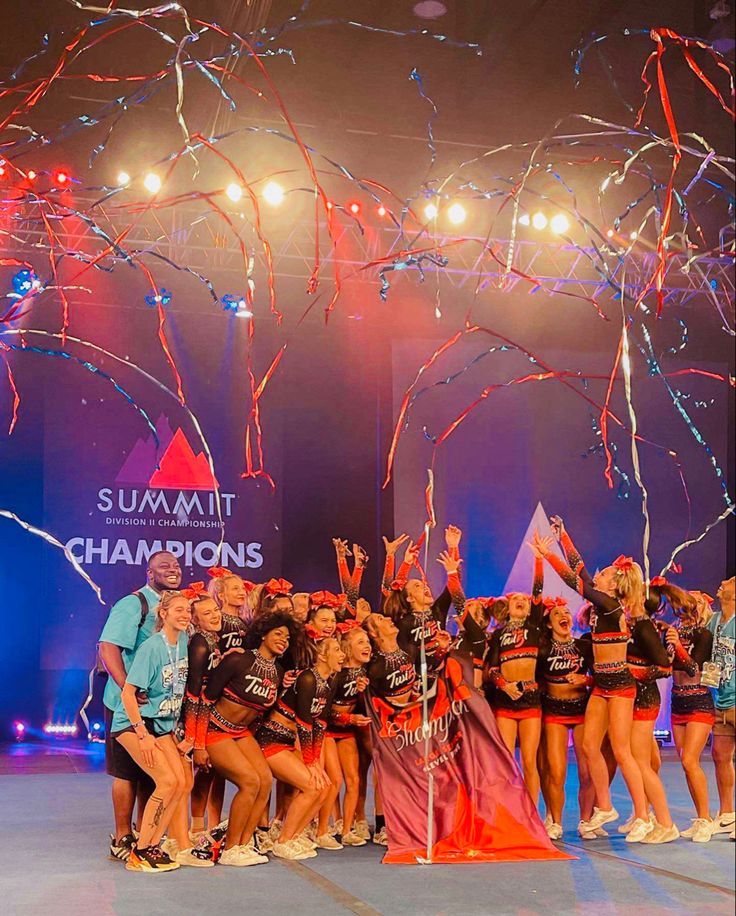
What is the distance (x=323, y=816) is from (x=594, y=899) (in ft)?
5.35

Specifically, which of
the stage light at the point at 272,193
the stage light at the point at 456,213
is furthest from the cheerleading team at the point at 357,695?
the stage light at the point at 456,213

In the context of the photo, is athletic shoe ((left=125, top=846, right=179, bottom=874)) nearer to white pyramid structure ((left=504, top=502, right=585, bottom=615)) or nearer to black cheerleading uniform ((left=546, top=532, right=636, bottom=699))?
black cheerleading uniform ((left=546, top=532, right=636, bottom=699))

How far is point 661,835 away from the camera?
5.50 m

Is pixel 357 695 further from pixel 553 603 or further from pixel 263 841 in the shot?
pixel 553 603

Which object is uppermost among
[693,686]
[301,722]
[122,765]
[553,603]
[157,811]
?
[553,603]

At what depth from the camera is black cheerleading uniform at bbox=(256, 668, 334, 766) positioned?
202 inches

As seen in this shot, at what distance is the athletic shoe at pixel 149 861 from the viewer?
185 inches

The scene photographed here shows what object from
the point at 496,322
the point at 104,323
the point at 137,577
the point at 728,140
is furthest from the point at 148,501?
the point at 728,140

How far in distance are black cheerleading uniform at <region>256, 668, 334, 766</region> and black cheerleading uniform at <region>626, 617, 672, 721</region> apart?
1728mm

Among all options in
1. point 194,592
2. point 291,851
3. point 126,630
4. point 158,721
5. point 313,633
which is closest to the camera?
point 158,721

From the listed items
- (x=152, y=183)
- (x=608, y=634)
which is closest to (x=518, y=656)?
(x=608, y=634)

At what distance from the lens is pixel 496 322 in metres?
11.0

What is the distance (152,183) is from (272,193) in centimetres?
102

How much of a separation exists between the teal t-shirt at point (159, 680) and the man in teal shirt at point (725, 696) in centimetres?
275
